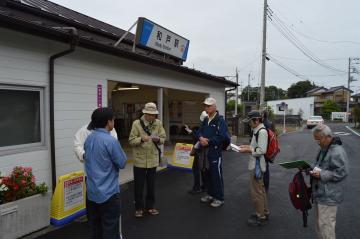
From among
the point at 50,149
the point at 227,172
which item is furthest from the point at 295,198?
the point at 227,172

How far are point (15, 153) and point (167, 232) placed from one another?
8.59 feet

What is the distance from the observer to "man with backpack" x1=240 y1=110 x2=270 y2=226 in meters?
4.10

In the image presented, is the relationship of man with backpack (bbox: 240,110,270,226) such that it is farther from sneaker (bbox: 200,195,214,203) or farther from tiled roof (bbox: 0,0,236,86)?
tiled roof (bbox: 0,0,236,86)

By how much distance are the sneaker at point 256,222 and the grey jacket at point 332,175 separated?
146 cm

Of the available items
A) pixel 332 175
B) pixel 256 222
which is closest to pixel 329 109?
pixel 256 222

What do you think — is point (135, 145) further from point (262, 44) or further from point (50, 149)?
point (262, 44)

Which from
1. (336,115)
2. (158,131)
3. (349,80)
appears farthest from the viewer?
(349,80)

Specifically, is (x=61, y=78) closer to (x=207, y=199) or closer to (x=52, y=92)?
(x=52, y=92)

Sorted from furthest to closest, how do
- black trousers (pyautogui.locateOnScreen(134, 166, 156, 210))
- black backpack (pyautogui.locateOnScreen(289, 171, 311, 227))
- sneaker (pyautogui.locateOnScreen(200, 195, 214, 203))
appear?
sneaker (pyautogui.locateOnScreen(200, 195, 214, 203)), black trousers (pyautogui.locateOnScreen(134, 166, 156, 210)), black backpack (pyautogui.locateOnScreen(289, 171, 311, 227))

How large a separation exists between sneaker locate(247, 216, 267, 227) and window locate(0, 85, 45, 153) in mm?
3675

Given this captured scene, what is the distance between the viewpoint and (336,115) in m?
48.1

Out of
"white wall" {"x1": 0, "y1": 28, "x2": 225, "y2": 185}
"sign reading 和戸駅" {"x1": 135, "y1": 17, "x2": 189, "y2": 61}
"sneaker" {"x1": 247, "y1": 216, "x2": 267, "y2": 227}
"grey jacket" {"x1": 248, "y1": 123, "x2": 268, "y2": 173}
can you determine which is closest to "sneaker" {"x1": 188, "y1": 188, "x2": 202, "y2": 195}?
"sneaker" {"x1": 247, "y1": 216, "x2": 267, "y2": 227}

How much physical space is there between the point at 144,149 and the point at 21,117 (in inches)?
81.5

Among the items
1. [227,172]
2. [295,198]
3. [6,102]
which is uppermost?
[6,102]
